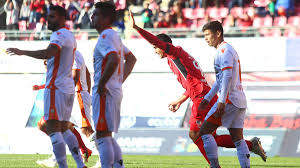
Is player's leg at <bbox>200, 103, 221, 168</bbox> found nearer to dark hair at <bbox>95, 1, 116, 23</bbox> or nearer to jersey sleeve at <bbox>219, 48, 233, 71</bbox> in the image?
jersey sleeve at <bbox>219, 48, 233, 71</bbox>

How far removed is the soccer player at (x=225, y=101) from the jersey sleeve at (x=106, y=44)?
72.3 inches

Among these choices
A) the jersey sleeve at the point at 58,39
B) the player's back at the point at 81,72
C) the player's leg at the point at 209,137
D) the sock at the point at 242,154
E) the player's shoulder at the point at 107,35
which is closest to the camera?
the player's shoulder at the point at 107,35

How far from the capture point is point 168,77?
18.9 m

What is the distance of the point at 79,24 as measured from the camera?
22.3m

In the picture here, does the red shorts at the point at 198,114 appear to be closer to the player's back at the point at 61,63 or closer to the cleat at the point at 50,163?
the player's back at the point at 61,63

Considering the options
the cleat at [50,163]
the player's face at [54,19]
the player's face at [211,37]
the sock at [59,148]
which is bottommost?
the cleat at [50,163]

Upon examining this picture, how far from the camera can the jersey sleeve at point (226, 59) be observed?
321 inches

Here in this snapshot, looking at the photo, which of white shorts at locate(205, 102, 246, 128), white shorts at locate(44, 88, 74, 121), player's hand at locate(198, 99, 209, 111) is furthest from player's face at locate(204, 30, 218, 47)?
white shorts at locate(44, 88, 74, 121)

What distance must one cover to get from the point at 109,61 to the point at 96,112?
22.5 inches

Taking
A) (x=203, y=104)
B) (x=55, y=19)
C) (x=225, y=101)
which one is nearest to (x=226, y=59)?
(x=225, y=101)

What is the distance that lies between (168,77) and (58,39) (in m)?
11.4

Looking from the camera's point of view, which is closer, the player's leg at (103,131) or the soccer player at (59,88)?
the player's leg at (103,131)

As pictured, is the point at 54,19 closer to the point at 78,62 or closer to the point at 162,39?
the point at 162,39

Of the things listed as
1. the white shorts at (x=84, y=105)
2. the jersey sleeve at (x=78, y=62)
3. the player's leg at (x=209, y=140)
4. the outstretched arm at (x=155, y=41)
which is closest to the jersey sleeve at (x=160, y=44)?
the outstretched arm at (x=155, y=41)
